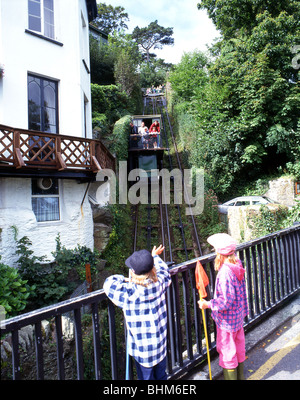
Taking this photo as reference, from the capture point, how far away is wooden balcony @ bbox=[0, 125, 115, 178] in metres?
7.02

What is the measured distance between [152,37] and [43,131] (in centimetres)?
4906

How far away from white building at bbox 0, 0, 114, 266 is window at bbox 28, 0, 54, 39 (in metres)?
0.03

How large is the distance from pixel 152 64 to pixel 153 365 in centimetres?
5298

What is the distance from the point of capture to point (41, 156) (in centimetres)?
831

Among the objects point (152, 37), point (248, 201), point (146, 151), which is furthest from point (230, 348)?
point (152, 37)

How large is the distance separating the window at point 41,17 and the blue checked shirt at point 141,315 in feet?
32.5

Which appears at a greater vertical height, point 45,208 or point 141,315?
point 45,208

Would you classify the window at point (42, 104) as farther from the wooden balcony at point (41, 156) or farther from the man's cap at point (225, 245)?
the man's cap at point (225, 245)

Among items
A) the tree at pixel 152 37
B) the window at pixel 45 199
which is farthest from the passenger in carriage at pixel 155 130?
the tree at pixel 152 37

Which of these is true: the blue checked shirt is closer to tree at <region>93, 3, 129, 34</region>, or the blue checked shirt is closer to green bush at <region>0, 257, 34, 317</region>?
green bush at <region>0, 257, 34, 317</region>

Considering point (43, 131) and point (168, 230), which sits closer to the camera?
point (43, 131)

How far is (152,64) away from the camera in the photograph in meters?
48.1

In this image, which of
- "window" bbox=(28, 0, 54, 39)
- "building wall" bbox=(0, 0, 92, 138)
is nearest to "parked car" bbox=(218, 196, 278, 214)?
"building wall" bbox=(0, 0, 92, 138)

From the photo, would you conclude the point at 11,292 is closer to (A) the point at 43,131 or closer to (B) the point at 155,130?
(A) the point at 43,131
